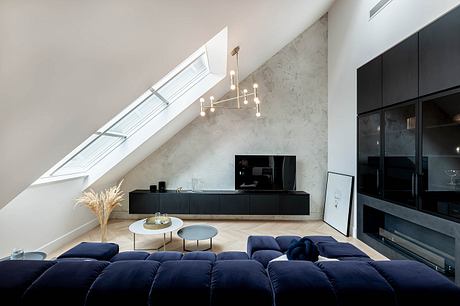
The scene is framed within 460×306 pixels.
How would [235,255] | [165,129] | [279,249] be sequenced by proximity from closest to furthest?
[235,255] → [279,249] → [165,129]

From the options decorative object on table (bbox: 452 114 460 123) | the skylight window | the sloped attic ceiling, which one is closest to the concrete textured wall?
the skylight window

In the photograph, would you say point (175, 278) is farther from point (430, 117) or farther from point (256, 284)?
point (430, 117)

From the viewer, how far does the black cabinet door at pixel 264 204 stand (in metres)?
4.88

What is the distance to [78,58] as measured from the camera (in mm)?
1791

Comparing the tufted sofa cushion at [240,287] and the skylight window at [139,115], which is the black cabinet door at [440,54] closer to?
the tufted sofa cushion at [240,287]

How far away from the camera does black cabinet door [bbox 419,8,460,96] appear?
7.63 feet

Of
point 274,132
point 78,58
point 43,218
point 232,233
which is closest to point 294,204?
point 232,233

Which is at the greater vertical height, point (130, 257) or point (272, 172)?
point (272, 172)

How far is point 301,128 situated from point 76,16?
4.61 meters

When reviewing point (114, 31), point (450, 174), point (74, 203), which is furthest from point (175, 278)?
point (74, 203)

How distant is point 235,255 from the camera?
7.50 feet

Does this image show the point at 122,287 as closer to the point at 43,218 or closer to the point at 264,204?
the point at 43,218

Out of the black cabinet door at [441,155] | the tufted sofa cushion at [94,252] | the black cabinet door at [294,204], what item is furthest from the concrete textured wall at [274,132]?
the tufted sofa cushion at [94,252]

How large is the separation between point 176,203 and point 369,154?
352cm
